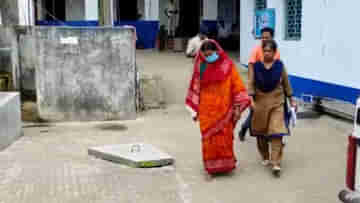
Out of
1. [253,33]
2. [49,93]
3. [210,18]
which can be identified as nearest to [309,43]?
[253,33]


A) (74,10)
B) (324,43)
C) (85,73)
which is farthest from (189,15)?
(85,73)

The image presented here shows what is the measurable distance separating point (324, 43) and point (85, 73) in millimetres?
4368

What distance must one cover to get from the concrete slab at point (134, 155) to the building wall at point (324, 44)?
3.85 metres

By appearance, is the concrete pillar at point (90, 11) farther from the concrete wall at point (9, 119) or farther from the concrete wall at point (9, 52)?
the concrete wall at point (9, 119)

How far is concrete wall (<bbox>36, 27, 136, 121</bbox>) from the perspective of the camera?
917 cm

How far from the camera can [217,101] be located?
5.65 meters

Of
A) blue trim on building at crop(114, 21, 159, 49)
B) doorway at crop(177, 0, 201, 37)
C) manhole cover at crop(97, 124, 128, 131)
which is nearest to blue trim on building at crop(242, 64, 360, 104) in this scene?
manhole cover at crop(97, 124, 128, 131)

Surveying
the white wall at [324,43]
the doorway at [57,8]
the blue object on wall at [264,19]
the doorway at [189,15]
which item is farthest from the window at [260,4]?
the doorway at [57,8]

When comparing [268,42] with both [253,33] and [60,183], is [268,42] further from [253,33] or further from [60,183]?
[253,33]

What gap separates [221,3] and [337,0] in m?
12.2

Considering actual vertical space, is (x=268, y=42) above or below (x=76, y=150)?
above

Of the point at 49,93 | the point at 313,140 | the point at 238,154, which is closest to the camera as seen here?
the point at 238,154

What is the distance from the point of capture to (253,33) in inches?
522

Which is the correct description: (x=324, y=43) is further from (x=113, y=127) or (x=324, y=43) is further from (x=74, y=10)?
(x=74, y=10)
